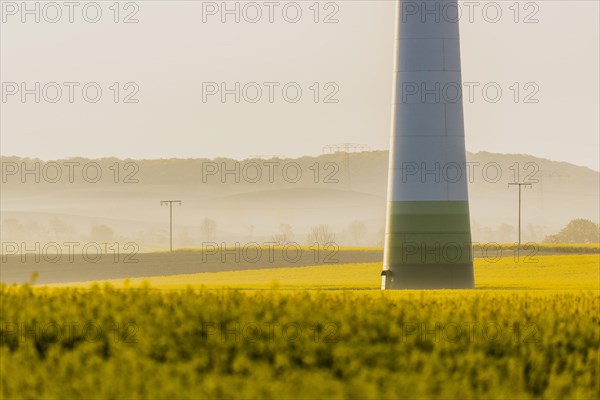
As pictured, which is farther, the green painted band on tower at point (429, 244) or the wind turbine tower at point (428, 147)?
the green painted band on tower at point (429, 244)

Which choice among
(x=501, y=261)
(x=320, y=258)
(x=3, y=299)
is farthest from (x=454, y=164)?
(x=320, y=258)

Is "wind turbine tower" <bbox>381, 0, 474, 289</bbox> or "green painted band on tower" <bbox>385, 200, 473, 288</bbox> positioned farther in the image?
"green painted band on tower" <bbox>385, 200, 473, 288</bbox>

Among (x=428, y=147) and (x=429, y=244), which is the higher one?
(x=428, y=147)

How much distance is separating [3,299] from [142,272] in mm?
70978

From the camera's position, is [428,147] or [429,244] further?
[429,244]

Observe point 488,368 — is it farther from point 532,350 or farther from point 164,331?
point 164,331

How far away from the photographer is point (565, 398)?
594 inches

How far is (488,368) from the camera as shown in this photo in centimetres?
1579

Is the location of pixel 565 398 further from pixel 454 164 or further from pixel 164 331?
pixel 454 164

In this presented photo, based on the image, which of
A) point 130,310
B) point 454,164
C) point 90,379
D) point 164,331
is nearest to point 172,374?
point 90,379

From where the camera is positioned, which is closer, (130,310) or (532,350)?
(532,350)

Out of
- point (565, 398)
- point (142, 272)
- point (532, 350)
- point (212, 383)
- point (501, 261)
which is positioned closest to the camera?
point (212, 383)

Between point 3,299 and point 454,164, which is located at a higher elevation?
point 454,164

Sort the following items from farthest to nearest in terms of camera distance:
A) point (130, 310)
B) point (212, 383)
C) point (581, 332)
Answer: point (130, 310) < point (581, 332) < point (212, 383)
